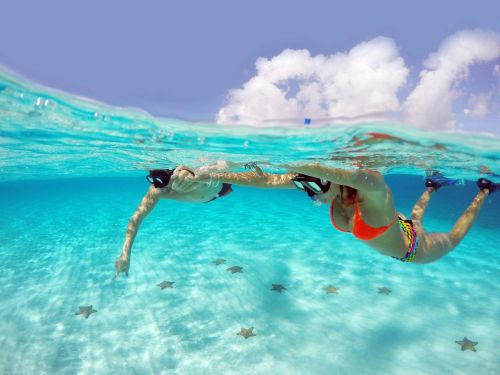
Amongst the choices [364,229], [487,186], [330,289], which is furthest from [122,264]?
[487,186]

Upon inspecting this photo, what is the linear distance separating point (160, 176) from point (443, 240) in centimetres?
612

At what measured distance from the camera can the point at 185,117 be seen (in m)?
9.26

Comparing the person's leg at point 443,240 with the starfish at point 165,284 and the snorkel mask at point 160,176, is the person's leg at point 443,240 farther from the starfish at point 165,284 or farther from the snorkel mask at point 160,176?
the starfish at point 165,284

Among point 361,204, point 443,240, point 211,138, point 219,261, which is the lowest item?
point 219,261

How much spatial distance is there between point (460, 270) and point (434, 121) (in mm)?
6960

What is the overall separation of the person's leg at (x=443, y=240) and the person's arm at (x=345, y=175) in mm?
3104

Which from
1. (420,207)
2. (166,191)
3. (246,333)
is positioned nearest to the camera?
(166,191)

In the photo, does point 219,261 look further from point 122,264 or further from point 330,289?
point 122,264

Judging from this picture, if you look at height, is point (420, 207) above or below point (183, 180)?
below

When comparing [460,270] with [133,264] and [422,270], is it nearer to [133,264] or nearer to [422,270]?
[422,270]

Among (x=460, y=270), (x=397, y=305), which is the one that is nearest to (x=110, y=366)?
(x=397, y=305)

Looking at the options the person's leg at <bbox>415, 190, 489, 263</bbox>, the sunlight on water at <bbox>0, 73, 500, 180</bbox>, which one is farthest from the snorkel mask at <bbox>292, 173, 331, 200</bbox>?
the sunlight on water at <bbox>0, 73, 500, 180</bbox>

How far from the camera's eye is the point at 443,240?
6340 mm

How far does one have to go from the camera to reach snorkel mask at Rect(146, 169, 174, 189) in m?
5.60
